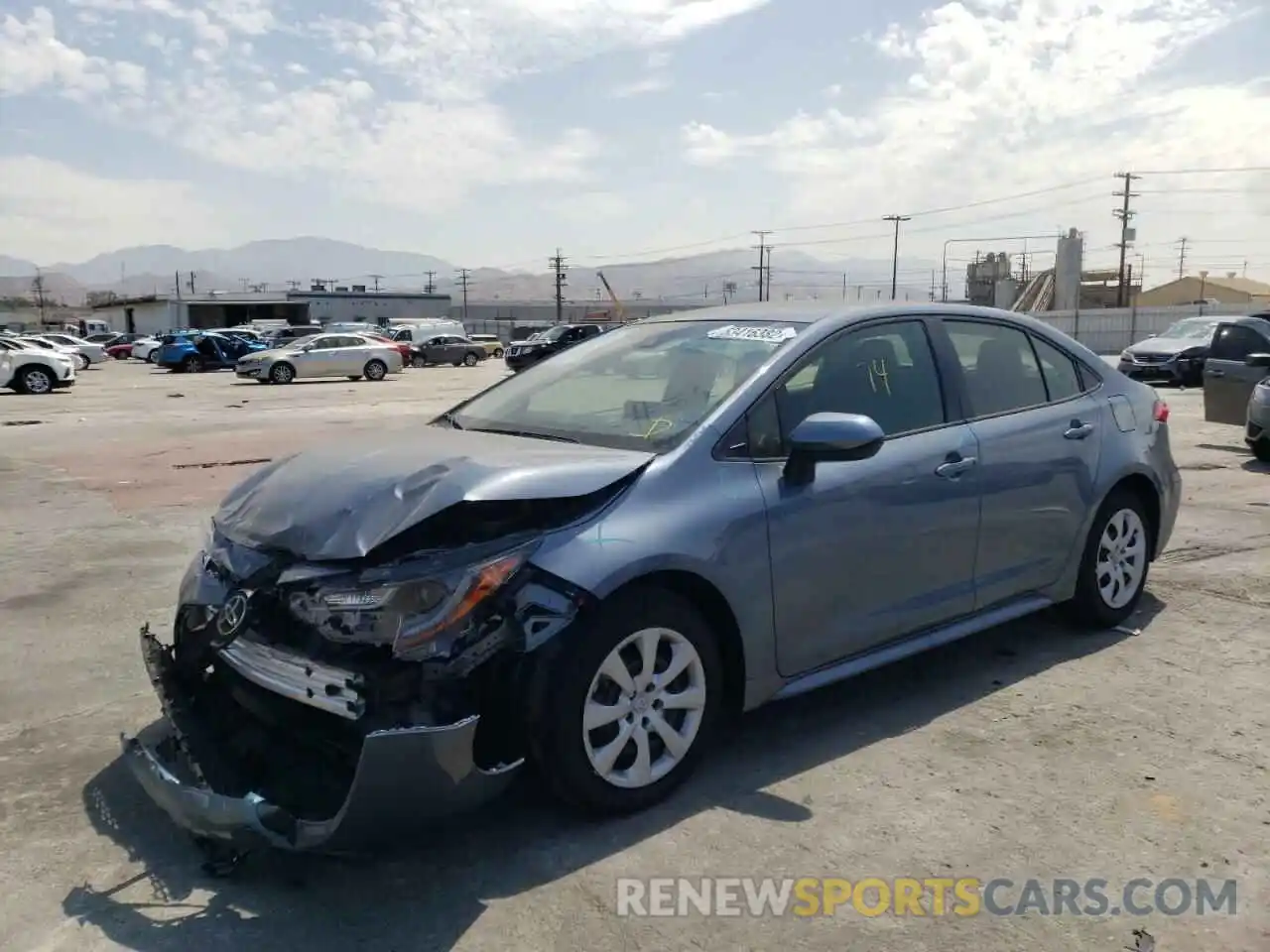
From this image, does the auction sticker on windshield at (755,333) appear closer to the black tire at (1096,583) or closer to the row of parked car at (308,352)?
the black tire at (1096,583)

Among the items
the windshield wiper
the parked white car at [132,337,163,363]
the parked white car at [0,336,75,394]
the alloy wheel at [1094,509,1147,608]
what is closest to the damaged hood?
the windshield wiper

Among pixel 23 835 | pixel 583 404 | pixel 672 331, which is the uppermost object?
pixel 672 331

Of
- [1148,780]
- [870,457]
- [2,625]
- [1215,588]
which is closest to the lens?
[1148,780]

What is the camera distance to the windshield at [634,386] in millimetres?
3812

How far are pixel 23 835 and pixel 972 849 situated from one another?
294 cm

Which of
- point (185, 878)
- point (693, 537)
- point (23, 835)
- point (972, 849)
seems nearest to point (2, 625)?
point (23, 835)

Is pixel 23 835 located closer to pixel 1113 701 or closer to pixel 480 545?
pixel 480 545

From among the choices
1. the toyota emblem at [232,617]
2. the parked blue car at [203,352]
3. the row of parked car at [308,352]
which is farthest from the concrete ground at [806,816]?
the parked blue car at [203,352]

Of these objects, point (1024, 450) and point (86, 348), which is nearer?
point (1024, 450)

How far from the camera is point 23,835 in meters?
3.26

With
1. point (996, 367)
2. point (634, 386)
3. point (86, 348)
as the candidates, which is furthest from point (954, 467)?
point (86, 348)

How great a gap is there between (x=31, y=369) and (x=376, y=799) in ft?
87.9

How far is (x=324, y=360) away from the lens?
32406mm

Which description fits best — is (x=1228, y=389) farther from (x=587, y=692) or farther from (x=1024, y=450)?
(x=587, y=692)
